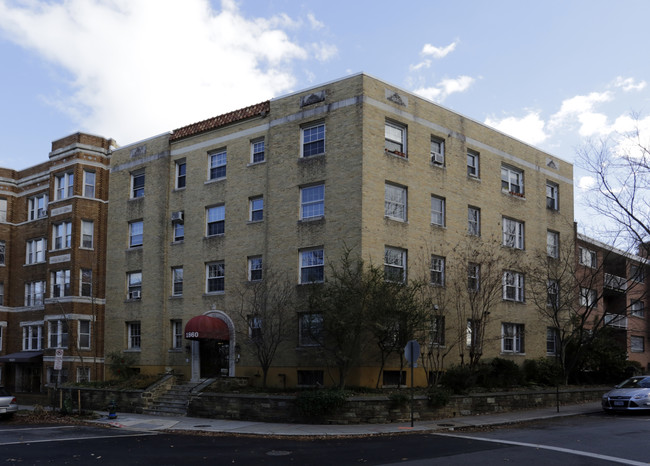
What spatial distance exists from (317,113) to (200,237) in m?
8.70

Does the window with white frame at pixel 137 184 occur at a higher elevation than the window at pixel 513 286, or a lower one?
higher

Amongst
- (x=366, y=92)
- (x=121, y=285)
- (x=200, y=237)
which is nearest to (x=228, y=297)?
(x=200, y=237)

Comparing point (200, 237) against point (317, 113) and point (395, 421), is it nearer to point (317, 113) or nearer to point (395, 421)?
point (317, 113)

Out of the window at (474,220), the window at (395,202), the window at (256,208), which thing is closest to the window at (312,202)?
→ the window at (256,208)

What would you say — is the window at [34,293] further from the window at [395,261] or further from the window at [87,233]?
the window at [395,261]

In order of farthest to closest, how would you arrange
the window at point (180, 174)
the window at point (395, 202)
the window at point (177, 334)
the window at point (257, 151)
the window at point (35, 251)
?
the window at point (35, 251)
the window at point (180, 174)
the window at point (177, 334)
the window at point (257, 151)
the window at point (395, 202)

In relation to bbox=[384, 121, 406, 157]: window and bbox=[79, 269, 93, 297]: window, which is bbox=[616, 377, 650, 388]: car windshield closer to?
bbox=[384, 121, 406, 157]: window

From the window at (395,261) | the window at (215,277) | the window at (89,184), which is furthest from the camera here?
the window at (89,184)

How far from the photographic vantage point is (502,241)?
33281 mm

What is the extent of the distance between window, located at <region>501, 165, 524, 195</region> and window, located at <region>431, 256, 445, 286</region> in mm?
6929

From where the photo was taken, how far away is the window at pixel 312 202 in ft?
92.7

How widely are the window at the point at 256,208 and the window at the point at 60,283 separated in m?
12.2

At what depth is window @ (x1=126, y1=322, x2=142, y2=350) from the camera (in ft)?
114

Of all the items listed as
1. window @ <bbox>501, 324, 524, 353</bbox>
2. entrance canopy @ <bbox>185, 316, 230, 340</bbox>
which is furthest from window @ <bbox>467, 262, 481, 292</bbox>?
entrance canopy @ <bbox>185, 316, 230, 340</bbox>
